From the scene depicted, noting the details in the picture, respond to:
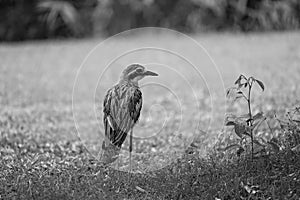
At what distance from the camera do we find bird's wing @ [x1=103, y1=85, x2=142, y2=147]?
5.09m

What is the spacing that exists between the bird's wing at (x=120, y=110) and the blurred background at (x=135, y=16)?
39.3ft

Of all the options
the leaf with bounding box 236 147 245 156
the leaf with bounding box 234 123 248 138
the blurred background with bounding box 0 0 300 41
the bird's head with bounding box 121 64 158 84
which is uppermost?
the blurred background with bounding box 0 0 300 41

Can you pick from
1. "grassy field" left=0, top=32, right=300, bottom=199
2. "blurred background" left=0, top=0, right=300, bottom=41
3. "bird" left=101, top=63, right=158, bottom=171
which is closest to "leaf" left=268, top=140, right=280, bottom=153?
"grassy field" left=0, top=32, right=300, bottom=199

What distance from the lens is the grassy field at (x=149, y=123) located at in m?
4.80

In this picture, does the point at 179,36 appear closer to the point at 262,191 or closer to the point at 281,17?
the point at 281,17

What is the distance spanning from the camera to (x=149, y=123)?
8227 millimetres

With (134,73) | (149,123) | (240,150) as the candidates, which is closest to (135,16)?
(149,123)

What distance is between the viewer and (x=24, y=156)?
19.4 feet

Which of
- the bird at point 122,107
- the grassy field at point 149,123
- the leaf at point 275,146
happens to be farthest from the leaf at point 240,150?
the bird at point 122,107

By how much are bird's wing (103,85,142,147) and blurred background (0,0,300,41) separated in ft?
39.3

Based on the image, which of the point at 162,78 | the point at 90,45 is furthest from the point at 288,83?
the point at 90,45

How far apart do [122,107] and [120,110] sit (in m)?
0.04

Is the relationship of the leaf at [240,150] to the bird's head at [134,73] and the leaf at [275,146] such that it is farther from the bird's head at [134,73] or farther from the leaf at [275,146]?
the bird's head at [134,73]

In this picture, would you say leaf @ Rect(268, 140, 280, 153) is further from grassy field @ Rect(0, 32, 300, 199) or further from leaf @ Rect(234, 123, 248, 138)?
leaf @ Rect(234, 123, 248, 138)
